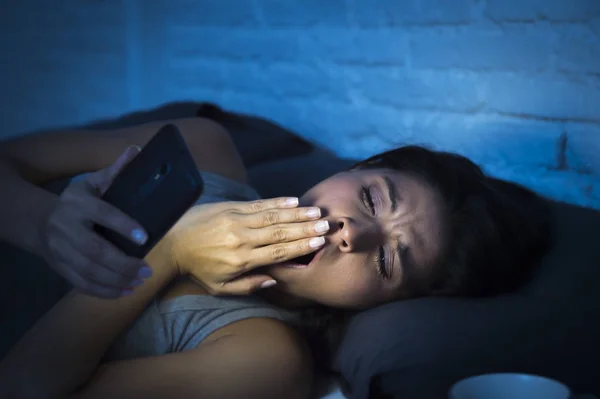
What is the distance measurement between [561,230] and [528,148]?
0.54ft

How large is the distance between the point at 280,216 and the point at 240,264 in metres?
0.08

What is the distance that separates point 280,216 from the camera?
766 mm

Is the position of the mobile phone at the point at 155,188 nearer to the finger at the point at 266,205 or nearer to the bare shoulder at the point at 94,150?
the finger at the point at 266,205

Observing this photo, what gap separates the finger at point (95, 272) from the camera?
2.22 ft

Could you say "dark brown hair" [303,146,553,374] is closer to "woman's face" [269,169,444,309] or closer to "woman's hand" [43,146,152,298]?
"woman's face" [269,169,444,309]

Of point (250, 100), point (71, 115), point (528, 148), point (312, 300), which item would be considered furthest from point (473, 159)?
point (71, 115)

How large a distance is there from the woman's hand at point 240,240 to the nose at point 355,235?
0.16ft

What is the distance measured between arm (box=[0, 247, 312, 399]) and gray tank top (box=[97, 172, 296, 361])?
14 millimetres

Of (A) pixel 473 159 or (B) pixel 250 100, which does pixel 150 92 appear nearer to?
(B) pixel 250 100

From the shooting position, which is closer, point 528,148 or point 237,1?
point 528,148

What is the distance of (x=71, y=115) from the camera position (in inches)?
72.1

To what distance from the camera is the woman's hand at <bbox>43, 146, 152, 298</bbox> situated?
0.66m

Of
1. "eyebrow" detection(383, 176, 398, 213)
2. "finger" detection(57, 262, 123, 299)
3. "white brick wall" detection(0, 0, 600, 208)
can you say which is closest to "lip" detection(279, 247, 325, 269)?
"eyebrow" detection(383, 176, 398, 213)

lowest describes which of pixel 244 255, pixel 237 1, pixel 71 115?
pixel 71 115
